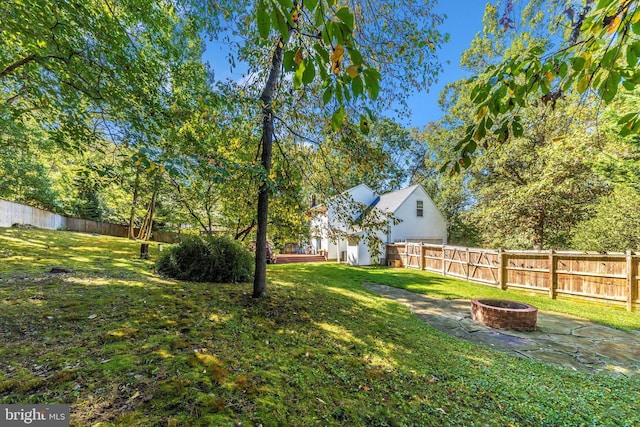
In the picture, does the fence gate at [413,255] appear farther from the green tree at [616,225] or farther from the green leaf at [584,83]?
the green leaf at [584,83]

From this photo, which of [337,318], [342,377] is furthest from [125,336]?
[337,318]

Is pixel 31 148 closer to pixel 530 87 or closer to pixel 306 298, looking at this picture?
pixel 306 298

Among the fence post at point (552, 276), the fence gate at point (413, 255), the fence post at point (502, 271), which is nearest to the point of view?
the fence post at point (552, 276)

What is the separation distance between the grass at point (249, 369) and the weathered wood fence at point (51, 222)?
882 centimetres

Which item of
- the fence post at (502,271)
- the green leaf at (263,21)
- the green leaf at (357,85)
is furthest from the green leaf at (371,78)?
the fence post at (502,271)

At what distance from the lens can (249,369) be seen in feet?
8.00

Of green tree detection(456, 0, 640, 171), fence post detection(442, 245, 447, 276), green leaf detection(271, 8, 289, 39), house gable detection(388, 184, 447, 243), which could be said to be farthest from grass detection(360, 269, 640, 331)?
green leaf detection(271, 8, 289, 39)

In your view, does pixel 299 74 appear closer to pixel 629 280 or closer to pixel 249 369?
pixel 249 369

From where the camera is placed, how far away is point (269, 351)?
293cm

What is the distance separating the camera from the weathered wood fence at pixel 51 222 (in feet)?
55.1

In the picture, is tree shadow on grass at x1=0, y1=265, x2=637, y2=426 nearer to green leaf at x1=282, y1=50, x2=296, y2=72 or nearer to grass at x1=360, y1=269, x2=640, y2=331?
green leaf at x1=282, y1=50, x2=296, y2=72

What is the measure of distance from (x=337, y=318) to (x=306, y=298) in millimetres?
1285

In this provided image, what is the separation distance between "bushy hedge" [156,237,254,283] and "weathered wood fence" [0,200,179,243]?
544cm

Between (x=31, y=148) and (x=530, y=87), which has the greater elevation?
(x=31, y=148)
